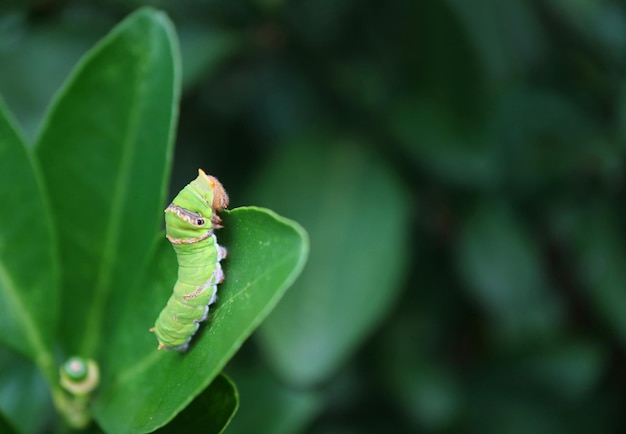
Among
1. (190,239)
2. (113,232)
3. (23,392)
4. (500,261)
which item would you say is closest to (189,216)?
(190,239)

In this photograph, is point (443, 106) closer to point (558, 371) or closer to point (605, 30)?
point (605, 30)

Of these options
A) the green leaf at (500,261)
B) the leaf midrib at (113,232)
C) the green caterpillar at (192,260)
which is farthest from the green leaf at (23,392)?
the green leaf at (500,261)

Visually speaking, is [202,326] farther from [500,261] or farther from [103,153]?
[500,261]

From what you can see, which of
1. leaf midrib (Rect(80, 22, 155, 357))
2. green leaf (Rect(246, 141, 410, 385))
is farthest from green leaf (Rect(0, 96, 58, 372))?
green leaf (Rect(246, 141, 410, 385))

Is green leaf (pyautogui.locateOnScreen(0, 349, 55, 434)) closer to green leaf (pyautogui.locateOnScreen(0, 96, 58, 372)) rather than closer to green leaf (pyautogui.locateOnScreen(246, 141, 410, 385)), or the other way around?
green leaf (pyautogui.locateOnScreen(0, 96, 58, 372))

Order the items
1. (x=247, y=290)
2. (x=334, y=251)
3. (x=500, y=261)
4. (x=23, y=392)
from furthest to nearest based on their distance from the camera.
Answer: (x=500, y=261) → (x=334, y=251) → (x=23, y=392) → (x=247, y=290)

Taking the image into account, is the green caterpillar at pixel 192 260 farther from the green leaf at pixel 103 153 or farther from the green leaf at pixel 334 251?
the green leaf at pixel 334 251
